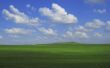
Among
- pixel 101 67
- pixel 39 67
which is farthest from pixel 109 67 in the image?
pixel 39 67

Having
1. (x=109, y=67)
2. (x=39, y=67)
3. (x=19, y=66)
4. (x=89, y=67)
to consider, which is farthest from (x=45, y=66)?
(x=109, y=67)

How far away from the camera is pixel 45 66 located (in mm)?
14656

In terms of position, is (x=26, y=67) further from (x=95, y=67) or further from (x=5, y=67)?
(x=95, y=67)

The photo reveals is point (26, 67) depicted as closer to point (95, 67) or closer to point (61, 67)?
point (61, 67)

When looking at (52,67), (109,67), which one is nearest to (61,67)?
(52,67)

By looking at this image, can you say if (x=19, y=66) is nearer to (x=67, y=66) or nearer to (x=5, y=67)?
(x=5, y=67)

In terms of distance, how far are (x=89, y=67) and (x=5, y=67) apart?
→ 411cm

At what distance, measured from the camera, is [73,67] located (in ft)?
47.4

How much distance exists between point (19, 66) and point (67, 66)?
7.95 ft

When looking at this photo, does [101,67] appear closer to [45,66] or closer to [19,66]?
[45,66]

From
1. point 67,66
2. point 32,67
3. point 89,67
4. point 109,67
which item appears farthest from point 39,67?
point 109,67

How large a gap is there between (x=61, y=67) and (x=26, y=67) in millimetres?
1701

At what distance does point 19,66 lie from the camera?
14.3 metres

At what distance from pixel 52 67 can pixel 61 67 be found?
0.46 m
